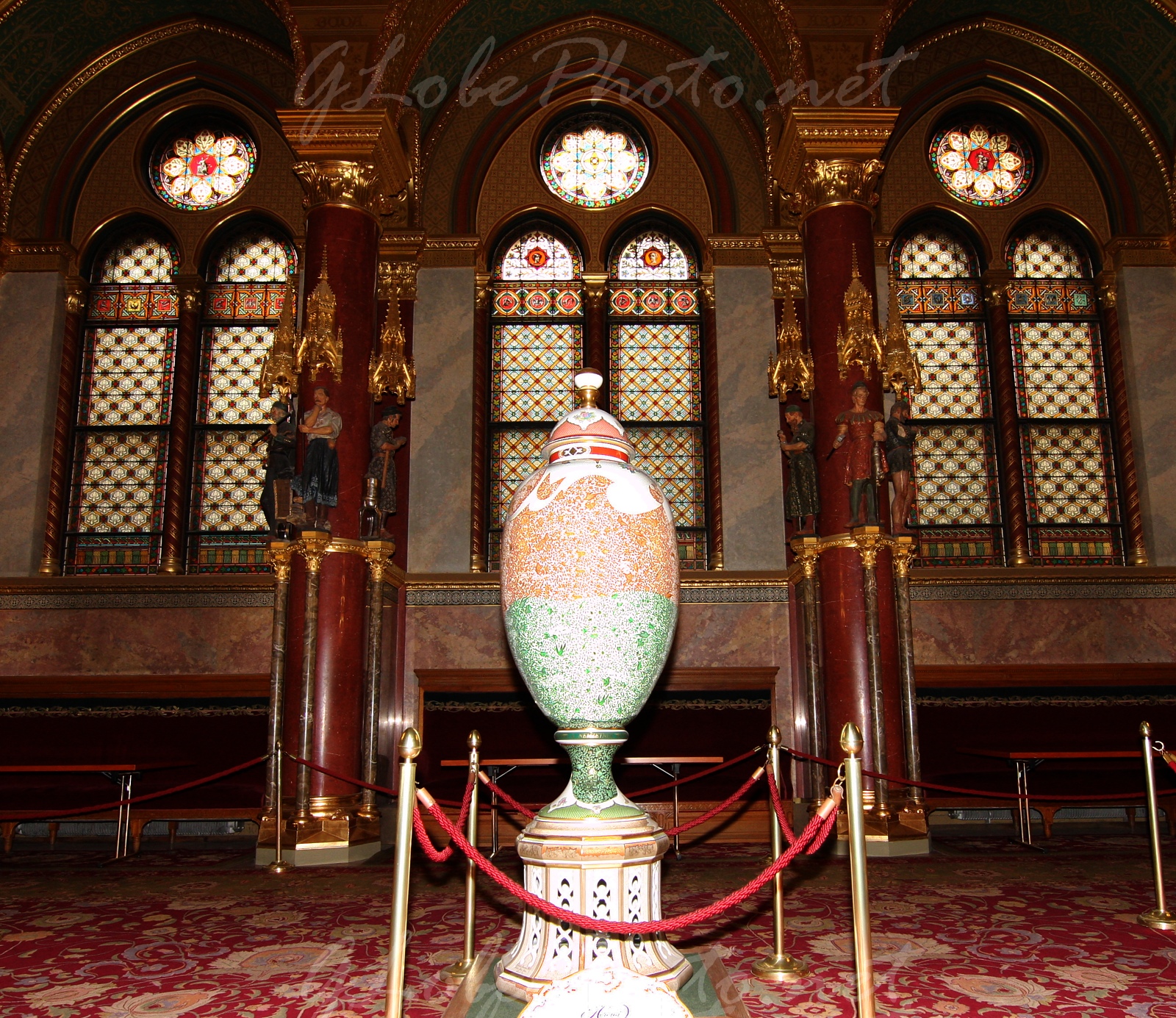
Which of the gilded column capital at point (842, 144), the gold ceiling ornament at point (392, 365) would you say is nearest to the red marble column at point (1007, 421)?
the gilded column capital at point (842, 144)

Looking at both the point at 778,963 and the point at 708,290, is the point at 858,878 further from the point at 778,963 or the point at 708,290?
the point at 708,290

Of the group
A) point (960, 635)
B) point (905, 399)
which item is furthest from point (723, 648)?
point (905, 399)

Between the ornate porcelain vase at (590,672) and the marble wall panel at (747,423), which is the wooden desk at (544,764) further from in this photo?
the ornate porcelain vase at (590,672)

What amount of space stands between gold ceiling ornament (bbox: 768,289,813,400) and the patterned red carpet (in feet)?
15.1

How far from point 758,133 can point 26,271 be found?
30.0ft

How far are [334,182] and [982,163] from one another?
326 inches

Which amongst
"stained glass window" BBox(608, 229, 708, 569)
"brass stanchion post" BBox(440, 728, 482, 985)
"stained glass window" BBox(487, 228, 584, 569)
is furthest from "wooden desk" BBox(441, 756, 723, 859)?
"stained glass window" BBox(487, 228, 584, 569)

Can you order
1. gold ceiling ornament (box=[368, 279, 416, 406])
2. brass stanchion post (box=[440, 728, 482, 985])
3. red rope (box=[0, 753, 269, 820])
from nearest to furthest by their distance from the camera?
brass stanchion post (box=[440, 728, 482, 985])
red rope (box=[0, 753, 269, 820])
gold ceiling ornament (box=[368, 279, 416, 406])

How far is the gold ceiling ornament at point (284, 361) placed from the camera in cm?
927

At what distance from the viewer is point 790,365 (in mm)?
10164

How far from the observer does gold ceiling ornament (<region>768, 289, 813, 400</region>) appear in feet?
32.9

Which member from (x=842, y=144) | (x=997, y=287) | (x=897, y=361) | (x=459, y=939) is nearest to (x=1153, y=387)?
(x=997, y=287)

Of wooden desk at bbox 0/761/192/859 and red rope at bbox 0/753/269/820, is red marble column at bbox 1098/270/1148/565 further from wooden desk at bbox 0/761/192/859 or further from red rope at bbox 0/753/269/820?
wooden desk at bbox 0/761/192/859

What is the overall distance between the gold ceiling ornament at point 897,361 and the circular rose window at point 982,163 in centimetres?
409
